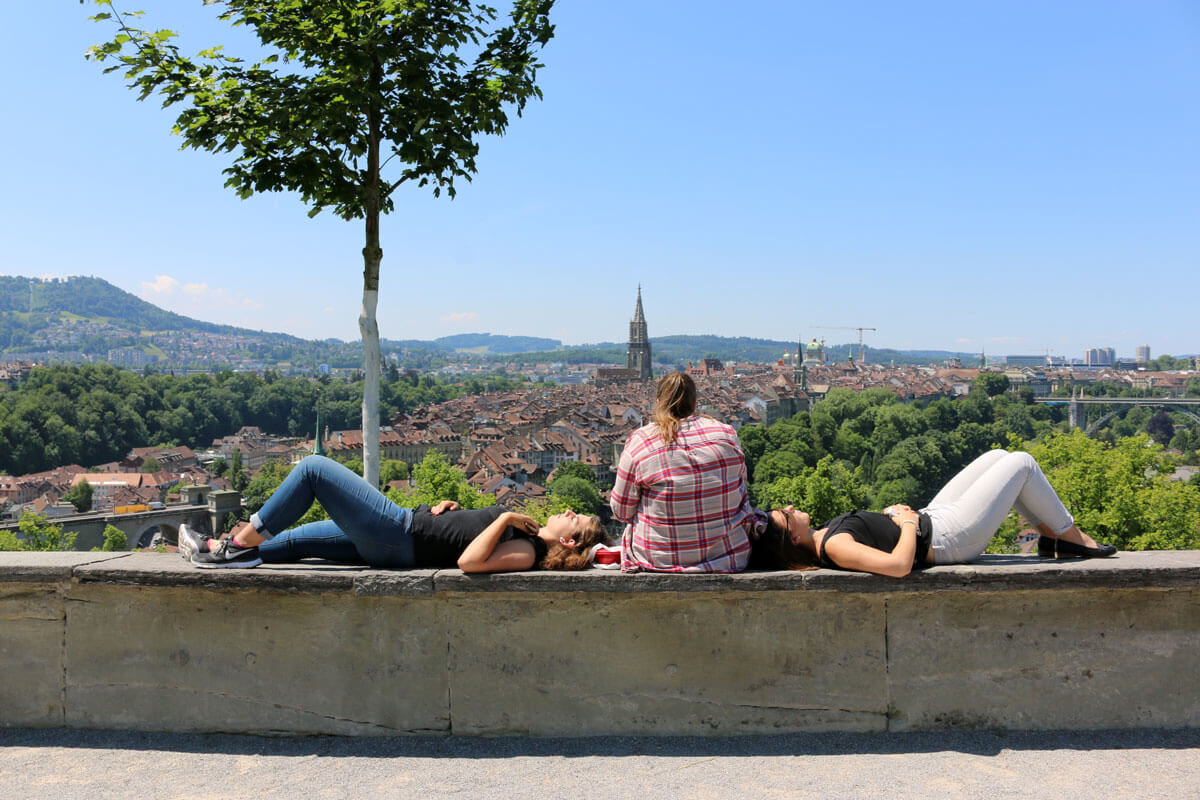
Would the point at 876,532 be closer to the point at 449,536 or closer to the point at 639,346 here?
the point at 449,536

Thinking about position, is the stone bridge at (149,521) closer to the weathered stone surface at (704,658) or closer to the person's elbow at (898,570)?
the weathered stone surface at (704,658)

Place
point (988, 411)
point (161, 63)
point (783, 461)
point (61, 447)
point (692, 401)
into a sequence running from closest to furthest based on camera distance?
point (692, 401) < point (161, 63) < point (783, 461) < point (61, 447) < point (988, 411)

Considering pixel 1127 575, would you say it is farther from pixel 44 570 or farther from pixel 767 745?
pixel 44 570

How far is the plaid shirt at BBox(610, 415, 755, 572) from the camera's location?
298cm

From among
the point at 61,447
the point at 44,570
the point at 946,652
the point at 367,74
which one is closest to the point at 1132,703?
the point at 946,652

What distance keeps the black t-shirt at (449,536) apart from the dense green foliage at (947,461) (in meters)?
16.4

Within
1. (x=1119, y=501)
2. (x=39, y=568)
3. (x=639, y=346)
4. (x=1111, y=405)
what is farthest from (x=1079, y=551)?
(x=639, y=346)

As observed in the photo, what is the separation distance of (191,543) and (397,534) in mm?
804

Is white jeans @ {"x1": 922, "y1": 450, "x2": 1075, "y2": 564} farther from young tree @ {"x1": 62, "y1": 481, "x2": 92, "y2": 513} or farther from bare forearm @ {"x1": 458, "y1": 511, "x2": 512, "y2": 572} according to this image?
young tree @ {"x1": 62, "y1": 481, "x2": 92, "y2": 513}

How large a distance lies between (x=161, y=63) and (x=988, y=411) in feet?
389

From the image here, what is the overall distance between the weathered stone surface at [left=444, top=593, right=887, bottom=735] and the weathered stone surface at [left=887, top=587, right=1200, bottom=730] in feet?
0.61

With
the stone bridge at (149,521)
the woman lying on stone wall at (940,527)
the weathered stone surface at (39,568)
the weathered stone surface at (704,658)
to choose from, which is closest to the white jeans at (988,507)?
the woman lying on stone wall at (940,527)

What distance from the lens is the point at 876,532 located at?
9.95 feet

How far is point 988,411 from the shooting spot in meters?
111
